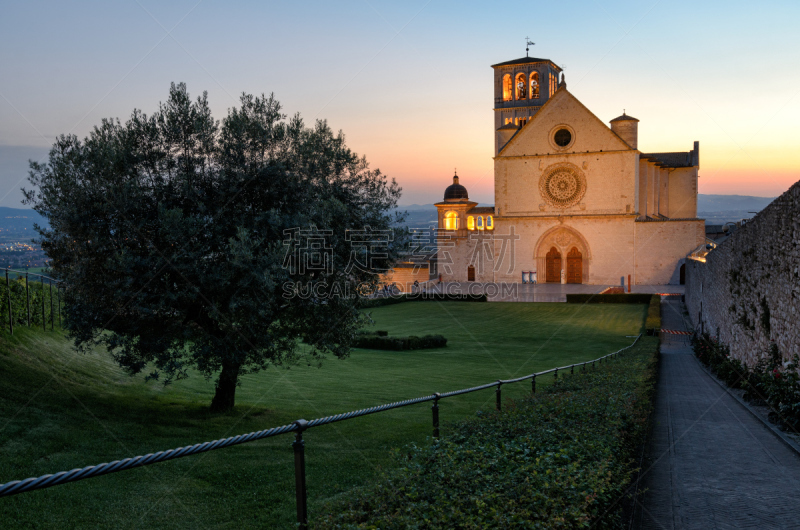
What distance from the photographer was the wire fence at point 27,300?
33.7 feet

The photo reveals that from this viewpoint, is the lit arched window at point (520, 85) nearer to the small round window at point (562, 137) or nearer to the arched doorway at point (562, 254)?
the small round window at point (562, 137)

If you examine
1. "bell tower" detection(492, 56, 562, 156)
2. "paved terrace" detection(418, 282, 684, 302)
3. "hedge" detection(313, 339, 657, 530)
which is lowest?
"paved terrace" detection(418, 282, 684, 302)

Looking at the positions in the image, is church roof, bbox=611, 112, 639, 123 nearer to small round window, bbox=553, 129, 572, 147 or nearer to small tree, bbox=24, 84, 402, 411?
small round window, bbox=553, 129, 572, 147

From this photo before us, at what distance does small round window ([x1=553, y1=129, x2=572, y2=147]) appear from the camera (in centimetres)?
5247

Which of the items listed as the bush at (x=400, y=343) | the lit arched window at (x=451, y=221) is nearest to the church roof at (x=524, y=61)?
the lit arched window at (x=451, y=221)

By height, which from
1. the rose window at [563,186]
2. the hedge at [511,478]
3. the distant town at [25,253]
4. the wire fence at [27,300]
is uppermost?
the rose window at [563,186]

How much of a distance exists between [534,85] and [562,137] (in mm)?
17570

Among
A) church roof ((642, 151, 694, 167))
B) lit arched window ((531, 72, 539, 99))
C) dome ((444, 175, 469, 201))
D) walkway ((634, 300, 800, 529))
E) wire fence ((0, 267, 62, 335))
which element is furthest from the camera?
lit arched window ((531, 72, 539, 99))

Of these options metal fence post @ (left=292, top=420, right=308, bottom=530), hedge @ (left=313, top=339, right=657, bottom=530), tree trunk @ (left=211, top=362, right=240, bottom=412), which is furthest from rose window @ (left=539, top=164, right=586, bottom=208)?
metal fence post @ (left=292, top=420, right=308, bottom=530)

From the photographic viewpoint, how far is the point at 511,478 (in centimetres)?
421

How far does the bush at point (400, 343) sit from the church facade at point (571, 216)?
101ft

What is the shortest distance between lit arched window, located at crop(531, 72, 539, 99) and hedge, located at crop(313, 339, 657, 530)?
215 feet

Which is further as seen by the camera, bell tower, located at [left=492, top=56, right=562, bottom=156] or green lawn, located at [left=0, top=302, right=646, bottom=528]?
bell tower, located at [left=492, top=56, right=562, bottom=156]

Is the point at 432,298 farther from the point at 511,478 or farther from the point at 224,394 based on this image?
the point at 511,478
